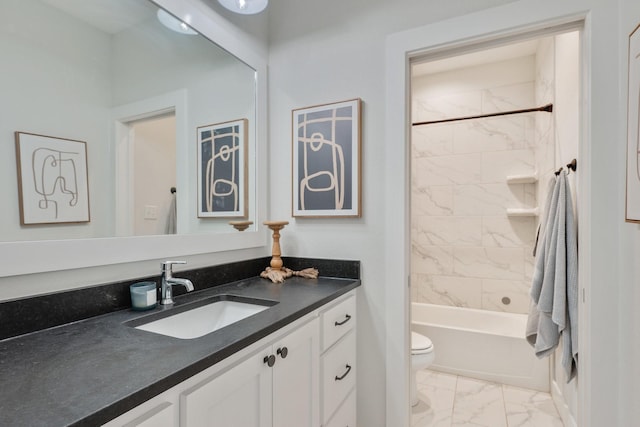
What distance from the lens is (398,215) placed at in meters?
1.58

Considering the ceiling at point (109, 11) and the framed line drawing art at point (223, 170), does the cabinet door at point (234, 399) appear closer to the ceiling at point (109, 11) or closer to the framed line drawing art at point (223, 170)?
the framed line drawing art at point (223, 170)

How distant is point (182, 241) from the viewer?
1.39 m

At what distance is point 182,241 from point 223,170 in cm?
43

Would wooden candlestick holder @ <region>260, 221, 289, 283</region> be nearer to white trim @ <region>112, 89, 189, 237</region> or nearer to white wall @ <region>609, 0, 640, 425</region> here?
white trim @ <region>112, 89, 189, 237</region>

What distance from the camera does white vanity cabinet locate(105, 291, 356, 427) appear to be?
700 mm

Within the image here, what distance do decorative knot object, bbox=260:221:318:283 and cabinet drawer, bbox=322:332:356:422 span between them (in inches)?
15.0

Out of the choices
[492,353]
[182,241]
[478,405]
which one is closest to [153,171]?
[182,241]

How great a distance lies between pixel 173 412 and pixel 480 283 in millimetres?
2862

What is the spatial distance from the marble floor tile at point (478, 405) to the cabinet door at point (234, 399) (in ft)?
4.66

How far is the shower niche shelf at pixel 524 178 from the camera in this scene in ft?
8.66

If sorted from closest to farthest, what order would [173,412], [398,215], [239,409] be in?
[173,412]
[239,409]
[398,215]

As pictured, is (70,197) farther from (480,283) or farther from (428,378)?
(480,283)

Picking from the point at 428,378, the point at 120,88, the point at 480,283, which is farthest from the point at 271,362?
the point at 480,283

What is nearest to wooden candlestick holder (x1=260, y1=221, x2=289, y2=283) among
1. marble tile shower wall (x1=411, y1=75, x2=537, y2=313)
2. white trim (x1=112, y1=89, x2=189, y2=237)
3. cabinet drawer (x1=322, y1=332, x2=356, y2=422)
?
cabinet drawer (x1=322, y1=332, x2=356, y2=422)
